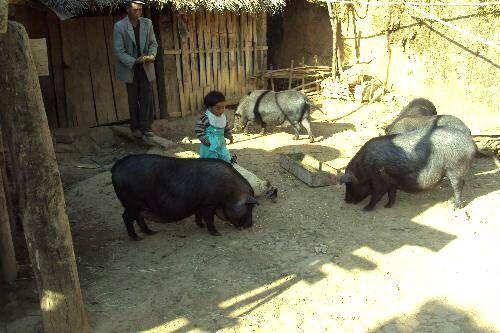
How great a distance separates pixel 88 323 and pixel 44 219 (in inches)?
42.8

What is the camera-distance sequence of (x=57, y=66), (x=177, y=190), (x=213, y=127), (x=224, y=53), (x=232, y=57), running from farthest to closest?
(x=232, y=57), (x=224, y=53), (x=57, y=66), (x=213, y=127), (x=177, y=190)

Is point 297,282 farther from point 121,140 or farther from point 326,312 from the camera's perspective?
point 121,140

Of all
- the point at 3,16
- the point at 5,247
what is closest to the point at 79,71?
the point at 5,247

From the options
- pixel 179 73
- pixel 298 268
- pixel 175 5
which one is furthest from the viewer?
pixel 179 73

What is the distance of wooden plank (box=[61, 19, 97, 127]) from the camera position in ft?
31.9

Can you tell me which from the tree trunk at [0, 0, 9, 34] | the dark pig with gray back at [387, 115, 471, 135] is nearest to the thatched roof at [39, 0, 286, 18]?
the dark pig with gray back at [387, 115, 471, 135]

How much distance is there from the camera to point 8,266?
4707 mm

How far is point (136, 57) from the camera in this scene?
337 inches

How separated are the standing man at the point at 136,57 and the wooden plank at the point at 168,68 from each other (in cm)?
197

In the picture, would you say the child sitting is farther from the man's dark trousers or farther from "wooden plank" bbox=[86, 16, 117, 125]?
"wooden plank" bbox=[86, 16, 117, 125]

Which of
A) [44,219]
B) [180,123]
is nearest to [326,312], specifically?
[44,219]

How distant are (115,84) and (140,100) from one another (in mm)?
2005

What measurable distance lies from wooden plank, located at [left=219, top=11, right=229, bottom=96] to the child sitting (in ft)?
18.0

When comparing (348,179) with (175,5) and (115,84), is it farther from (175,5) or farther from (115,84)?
(115,84)
